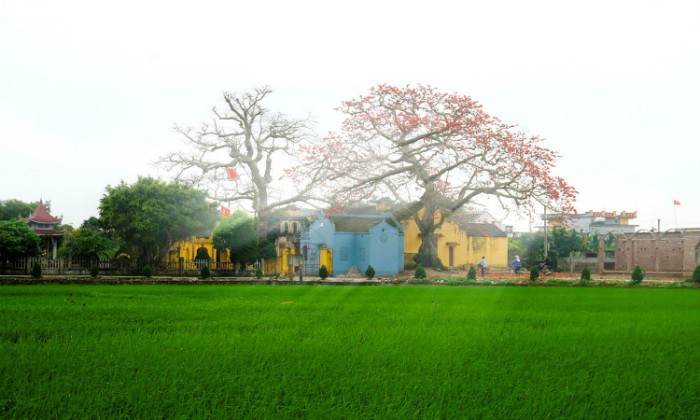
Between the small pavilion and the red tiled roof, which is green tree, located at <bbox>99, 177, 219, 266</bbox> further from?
the small pavilion

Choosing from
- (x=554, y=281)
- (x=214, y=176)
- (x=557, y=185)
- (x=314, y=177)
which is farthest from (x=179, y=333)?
(x=214, y=176)

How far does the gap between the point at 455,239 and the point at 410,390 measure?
134ft

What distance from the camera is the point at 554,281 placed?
88.0 feet

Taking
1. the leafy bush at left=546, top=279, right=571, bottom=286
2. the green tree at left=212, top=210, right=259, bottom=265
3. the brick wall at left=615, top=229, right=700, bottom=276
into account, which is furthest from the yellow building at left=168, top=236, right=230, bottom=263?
the brick wall at left=615, top=229, right=700, bottom=276

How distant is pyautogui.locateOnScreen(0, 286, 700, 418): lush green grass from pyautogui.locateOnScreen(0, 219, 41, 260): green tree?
2212 centimetres

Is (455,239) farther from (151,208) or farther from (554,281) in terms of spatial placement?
(151,208)

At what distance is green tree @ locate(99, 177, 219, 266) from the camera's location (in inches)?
1242

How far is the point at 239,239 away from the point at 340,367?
31259 mm

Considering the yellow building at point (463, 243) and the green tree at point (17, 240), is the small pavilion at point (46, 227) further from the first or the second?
the yellow building at point (463, 243)

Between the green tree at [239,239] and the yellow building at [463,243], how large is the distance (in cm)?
982

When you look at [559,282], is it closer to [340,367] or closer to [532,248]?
[340,367]

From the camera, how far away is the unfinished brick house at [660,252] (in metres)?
37.4

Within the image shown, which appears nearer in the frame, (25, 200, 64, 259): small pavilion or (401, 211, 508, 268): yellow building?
(25, 200, 64, 259): small pavilion

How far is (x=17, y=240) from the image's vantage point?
30062 millimetres
